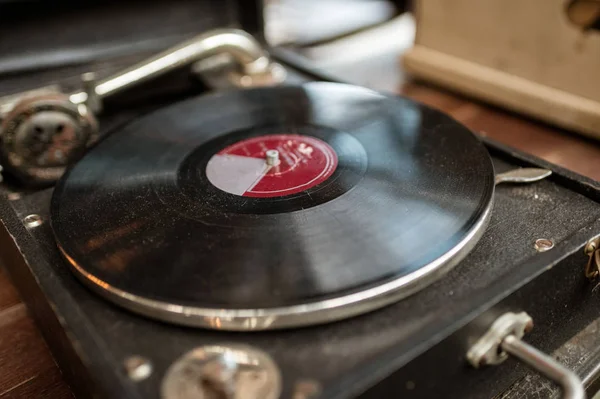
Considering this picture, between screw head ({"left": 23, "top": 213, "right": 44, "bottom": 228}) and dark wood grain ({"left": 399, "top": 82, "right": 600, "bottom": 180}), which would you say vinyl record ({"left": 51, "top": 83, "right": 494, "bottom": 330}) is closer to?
screw head ({"left": 23, "top": 213, "right": 44, "bottom": 228})

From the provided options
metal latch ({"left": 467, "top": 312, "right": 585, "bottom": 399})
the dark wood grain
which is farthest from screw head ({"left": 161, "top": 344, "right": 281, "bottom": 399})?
the dark wood grain

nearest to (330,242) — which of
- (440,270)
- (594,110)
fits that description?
(440,270)

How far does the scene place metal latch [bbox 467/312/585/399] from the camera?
0.52m

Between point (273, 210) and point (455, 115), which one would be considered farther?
point (455, 115)

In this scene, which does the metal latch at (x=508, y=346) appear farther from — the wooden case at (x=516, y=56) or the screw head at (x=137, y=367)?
the wooden case at (x=516, y=56)

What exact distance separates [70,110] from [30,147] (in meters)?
0.08

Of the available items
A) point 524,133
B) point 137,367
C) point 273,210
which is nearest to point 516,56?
point 524,133

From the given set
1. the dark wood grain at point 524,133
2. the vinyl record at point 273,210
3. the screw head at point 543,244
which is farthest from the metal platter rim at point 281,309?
the dark wood grain at point 524,133

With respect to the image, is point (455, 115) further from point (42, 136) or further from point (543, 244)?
point (42, 136)

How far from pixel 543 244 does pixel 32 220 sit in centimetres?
64

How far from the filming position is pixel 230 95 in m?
1.00

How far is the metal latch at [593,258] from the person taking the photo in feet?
2.04

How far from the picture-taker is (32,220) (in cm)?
75

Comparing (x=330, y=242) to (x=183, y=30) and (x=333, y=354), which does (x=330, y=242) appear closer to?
(x=333, y=354)
